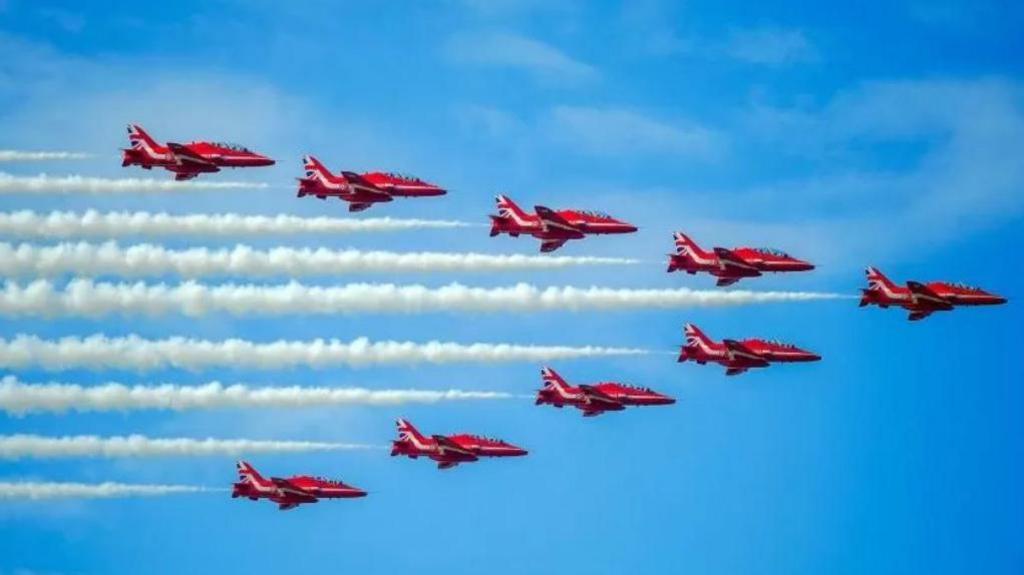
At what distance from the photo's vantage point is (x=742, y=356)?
10381cm

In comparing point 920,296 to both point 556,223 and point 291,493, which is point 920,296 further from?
point 291,493

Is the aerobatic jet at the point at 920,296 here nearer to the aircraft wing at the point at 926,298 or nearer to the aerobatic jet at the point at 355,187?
the aircraft wing at the point at 926,298

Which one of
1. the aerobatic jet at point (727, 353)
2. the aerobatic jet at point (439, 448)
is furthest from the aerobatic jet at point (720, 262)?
the aerobatic jet at point (439, 448)

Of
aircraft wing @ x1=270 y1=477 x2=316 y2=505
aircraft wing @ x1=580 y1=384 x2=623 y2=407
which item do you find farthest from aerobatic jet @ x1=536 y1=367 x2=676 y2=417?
aircraft wing @ x1=270 y1=477 x2=316 y2=505

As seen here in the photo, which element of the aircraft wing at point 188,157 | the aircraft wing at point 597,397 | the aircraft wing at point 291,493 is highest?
the aircraft wing at point 188,157

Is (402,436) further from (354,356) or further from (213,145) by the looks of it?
(213,145)

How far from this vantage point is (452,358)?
99812 mm

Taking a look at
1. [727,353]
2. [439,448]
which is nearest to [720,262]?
[727,353]

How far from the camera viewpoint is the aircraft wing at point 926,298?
101 meters

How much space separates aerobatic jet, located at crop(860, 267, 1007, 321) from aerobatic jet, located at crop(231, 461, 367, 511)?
3584 centimetres

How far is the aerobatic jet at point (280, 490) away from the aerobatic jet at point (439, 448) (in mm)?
5841

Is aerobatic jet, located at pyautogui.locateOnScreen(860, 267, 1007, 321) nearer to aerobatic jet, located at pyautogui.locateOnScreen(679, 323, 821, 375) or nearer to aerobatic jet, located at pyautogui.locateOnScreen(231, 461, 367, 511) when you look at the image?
aerobatic jet, located at pyautogui.locateOnScreen(679, 323, 821, 375)

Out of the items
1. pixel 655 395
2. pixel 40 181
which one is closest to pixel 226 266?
pixel 40 181

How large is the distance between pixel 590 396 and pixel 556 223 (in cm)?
1211
